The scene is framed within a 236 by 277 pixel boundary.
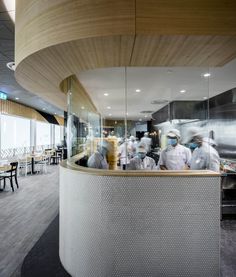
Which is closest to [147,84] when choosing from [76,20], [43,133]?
[76,20]

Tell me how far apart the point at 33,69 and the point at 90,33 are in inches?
47.6

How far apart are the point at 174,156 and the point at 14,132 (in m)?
9.30

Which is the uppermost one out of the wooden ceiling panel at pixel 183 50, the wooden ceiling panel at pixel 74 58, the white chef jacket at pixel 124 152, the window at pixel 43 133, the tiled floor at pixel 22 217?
the wooden ceiling panel at pixel 183 50

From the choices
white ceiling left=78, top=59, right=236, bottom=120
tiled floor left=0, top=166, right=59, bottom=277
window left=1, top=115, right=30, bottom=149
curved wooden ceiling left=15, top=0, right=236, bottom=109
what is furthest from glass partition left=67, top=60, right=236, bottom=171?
window left=1, top=115, right=30, bottom=149

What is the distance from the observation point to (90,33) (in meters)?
2.03

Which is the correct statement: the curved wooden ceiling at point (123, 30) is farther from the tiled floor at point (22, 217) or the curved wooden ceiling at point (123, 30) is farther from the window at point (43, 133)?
the window at point (43, 133)

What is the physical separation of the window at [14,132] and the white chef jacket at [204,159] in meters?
8.57

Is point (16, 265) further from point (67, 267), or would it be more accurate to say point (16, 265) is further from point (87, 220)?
point (87, 220)

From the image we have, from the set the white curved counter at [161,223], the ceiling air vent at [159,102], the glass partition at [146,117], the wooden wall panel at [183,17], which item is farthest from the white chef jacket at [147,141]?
the wooden wall panel at [183,17]

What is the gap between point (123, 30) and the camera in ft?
6.54

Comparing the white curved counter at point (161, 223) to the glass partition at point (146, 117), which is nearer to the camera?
the white curved counter at point (161, 223)

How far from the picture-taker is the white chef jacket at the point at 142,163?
3.29 metres

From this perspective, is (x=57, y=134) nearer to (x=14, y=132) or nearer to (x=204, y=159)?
(x=14, y=132)

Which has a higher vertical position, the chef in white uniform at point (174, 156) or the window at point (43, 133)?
the window at point (43, 133)
